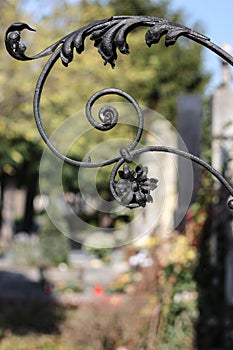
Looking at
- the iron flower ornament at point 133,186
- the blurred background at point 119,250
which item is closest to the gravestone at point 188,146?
the blurred background at point 119,250

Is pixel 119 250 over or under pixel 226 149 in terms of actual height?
under

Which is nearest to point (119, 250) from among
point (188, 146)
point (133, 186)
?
point (188, 146)

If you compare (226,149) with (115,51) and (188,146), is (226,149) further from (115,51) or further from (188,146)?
(115,51)

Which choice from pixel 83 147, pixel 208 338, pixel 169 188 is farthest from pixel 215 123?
pixel 83 147

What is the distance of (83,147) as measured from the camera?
A: 656 inches

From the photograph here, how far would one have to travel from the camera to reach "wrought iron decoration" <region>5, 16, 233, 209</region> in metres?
1.66

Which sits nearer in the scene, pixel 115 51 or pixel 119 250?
pixel 115 51

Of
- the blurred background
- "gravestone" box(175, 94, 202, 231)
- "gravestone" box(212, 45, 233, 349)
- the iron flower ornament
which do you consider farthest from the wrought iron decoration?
"gravestone" box(175, 94, 202, 231)

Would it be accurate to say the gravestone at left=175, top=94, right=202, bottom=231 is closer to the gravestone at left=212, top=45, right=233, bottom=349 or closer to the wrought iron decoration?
the gravestone at left=212, top=45, right=233, bottom=349

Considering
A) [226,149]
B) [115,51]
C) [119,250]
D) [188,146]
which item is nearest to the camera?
[115,51]

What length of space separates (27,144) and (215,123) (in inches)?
439

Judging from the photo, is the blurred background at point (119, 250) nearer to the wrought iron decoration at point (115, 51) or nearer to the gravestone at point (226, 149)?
the gravestone at point (226, 149)

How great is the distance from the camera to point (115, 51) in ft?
5.52

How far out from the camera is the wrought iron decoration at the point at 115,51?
5.44 feet
